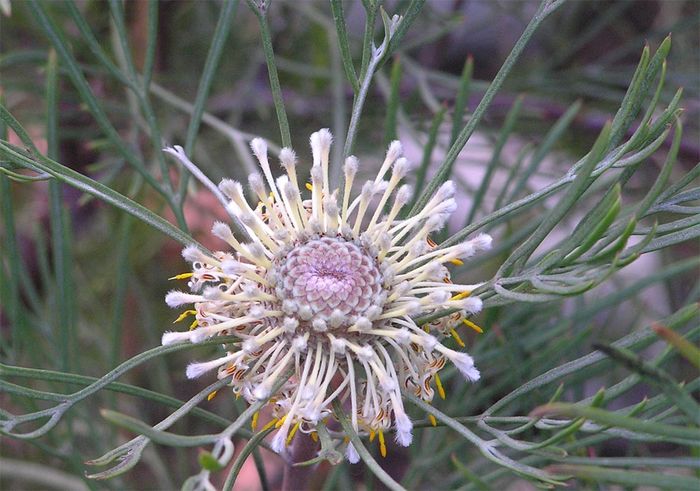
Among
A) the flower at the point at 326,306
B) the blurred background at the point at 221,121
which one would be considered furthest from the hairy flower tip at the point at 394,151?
the blurred background at the point at 221,121

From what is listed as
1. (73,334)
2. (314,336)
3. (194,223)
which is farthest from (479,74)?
(314,336)

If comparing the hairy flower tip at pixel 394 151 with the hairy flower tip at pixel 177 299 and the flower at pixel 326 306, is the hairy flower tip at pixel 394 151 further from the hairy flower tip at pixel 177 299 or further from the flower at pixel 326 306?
the hairy flower tip at pixel 177 299

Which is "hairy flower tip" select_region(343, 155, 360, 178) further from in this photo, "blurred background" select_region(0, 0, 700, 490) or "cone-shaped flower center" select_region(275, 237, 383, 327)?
"blurred background" select_region(0, 0, 700, 490)

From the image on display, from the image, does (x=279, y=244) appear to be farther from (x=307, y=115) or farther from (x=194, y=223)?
(x=194, y=223)

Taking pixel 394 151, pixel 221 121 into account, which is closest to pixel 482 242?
pixel 394 151

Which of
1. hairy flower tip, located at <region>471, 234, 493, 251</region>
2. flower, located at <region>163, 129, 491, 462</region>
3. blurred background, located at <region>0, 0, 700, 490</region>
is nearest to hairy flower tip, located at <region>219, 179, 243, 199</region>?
flower, located at <region>163, 129, 491, 462</region>

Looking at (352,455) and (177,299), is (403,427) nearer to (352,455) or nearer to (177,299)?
(352,455)

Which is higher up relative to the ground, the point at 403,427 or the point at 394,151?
the point at 394,151
